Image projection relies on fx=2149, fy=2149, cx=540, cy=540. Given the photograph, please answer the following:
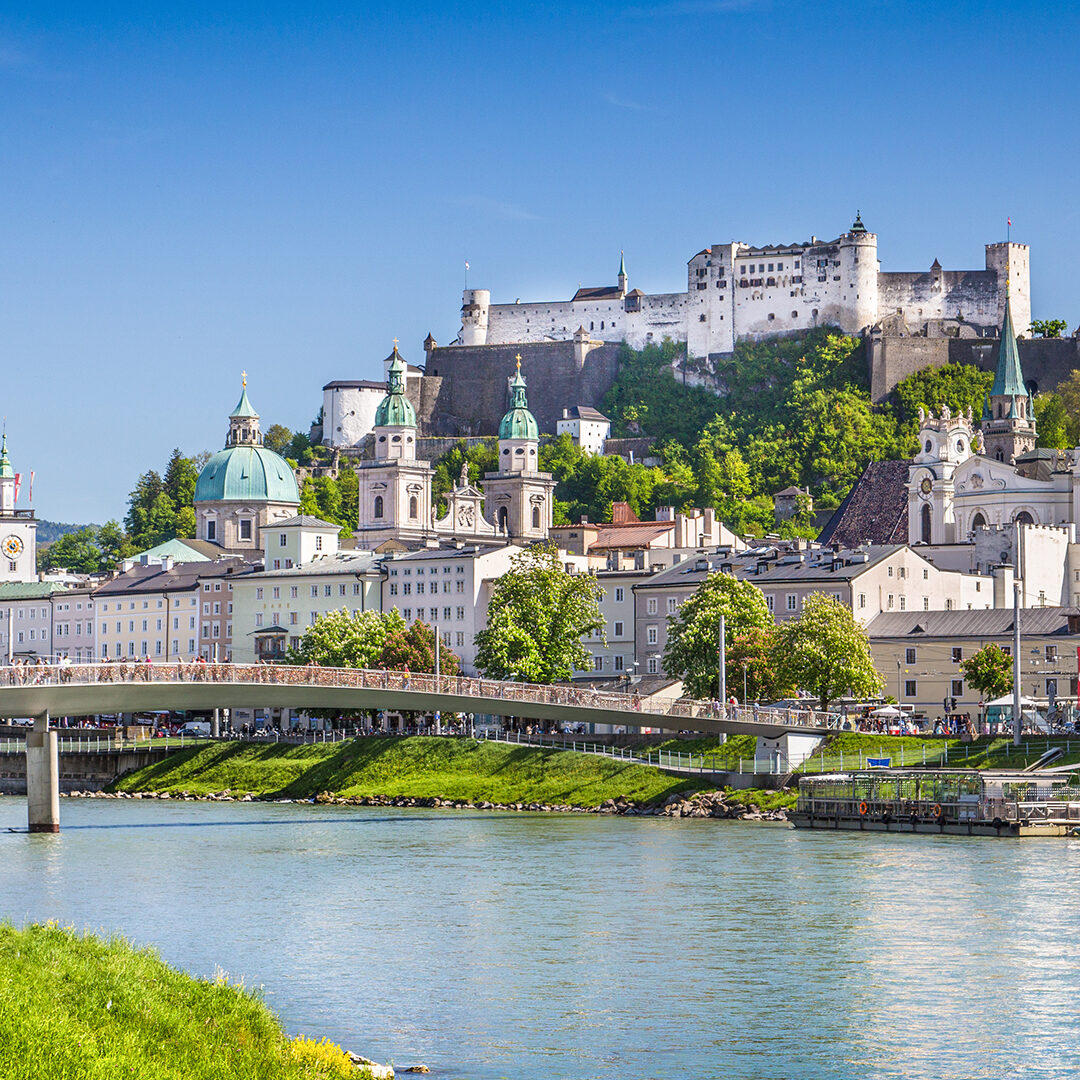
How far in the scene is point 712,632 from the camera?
7244 cm

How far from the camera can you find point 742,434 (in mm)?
152750

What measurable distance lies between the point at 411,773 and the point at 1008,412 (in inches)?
2406

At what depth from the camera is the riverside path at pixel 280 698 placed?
53094 mm

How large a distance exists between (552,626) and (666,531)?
3638 cm

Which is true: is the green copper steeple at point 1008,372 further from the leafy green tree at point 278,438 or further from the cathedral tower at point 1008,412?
the leafy green tree at point 278,438

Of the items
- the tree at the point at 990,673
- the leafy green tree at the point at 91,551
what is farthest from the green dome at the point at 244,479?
the tree at the point at 990,673

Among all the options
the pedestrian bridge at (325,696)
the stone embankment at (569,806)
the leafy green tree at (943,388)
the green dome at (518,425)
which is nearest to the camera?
the pedestrian bridge at (325,696)

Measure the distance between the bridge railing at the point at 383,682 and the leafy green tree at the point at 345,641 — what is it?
23654mm

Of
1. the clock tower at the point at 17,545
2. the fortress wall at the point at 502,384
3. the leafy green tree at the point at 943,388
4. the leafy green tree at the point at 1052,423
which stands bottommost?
the clock tower at the point at 17,545

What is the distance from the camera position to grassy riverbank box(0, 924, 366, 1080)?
18031 millimetres

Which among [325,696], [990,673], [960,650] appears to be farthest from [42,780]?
[960,650]

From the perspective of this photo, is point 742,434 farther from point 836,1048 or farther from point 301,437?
point 836,1048

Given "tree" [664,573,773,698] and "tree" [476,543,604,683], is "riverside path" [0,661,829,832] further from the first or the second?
"tree" [476,543,604,683]

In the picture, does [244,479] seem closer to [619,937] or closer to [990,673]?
[990,673]
